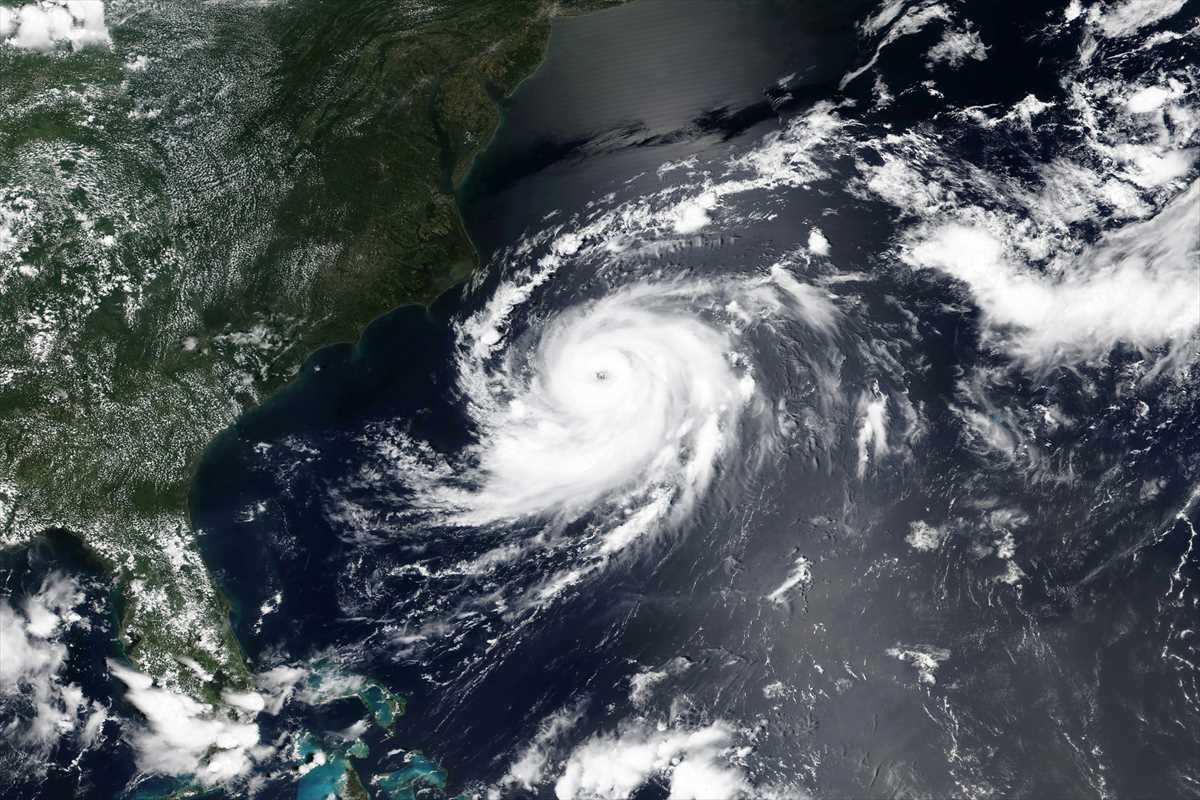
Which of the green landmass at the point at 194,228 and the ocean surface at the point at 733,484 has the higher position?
the green landmass at the point at 194,228

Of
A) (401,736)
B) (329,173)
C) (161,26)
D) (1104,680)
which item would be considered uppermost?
(161,26)

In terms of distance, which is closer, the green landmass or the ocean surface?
the ocean surface

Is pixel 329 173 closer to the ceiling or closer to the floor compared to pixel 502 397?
closer to the ceiling

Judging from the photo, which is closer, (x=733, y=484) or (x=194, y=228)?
(x=733, y=484)

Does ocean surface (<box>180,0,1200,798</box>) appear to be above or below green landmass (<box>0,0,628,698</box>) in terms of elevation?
below

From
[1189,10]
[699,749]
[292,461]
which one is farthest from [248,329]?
[1189,10]

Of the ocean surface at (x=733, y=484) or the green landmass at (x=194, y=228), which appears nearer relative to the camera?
the ocean surface at (x=733, y=484)

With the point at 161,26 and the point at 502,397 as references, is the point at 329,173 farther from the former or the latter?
the point at 502,397

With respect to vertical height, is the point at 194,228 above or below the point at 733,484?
above
